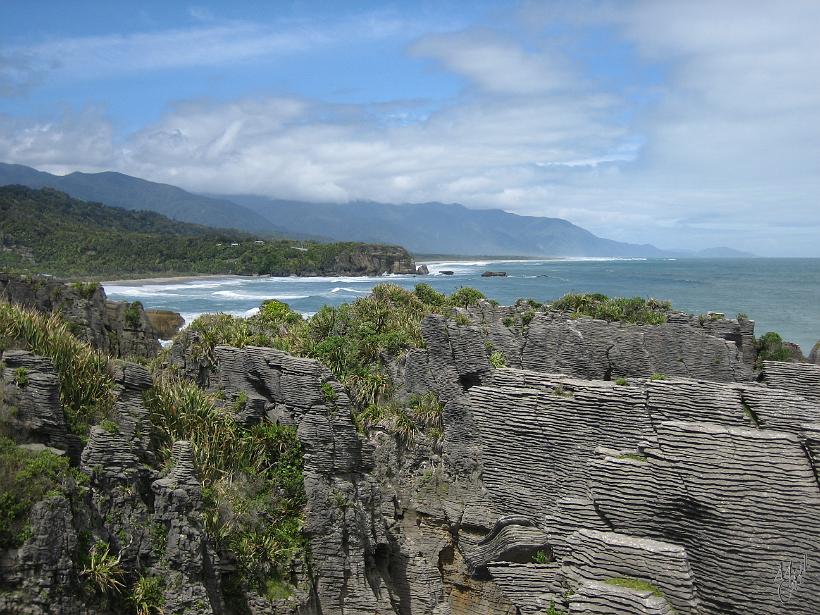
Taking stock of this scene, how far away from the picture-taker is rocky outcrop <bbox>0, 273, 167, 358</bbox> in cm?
2662

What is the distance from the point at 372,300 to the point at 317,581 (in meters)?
12.4

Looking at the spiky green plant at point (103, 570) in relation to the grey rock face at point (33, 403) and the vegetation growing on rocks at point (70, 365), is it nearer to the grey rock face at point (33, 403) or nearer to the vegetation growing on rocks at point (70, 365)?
the grey rock face at point (33, 403)

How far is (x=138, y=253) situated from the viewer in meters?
104

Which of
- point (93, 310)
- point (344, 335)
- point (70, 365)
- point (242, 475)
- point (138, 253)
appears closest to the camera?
point (70, 365)

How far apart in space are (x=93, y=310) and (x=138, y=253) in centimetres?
8097

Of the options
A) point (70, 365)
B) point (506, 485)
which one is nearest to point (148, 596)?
point (70, 365)

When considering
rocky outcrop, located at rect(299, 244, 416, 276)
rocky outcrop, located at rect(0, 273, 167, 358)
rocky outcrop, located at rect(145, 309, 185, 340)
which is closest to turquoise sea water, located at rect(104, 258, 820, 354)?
rocky outcrop, located at rect(299, 244, 416, 276)

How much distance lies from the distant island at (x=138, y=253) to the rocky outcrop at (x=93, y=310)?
58.0m

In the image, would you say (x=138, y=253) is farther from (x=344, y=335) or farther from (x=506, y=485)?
(x=506, y=485)

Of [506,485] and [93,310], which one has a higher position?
[93,310]

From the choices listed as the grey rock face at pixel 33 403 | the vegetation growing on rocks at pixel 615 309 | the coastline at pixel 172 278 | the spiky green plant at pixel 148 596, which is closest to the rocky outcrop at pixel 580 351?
the vegetation growing on rocks at pixel 615 309

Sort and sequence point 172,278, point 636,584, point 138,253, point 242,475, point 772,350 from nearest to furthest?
point 636,584 < point 242,475 < point 772,350 < point 172,278 < point 138,253

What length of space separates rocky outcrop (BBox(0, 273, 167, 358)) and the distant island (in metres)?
58.0

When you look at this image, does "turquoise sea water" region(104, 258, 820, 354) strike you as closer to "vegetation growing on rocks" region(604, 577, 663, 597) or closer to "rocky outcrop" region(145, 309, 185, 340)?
"rocky outcrop" region(145, 309, 185, 340)
